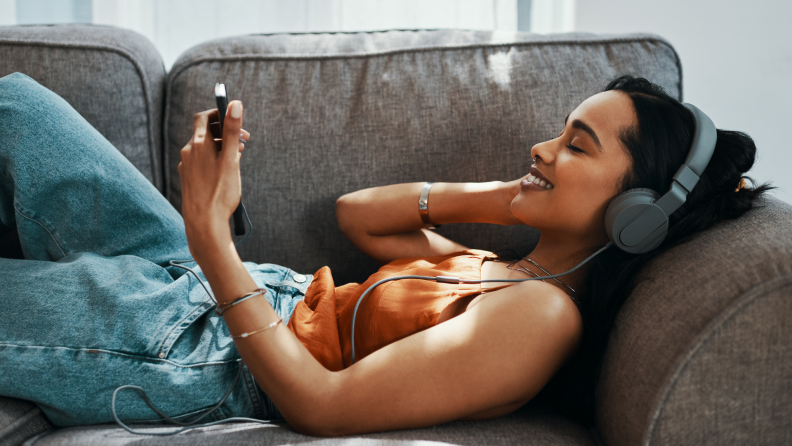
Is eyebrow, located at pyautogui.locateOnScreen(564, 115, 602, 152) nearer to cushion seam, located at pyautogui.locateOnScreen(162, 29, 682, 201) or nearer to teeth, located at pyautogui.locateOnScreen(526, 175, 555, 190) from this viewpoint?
teeth, located at pyautogui.locateOnScreen(526, 175, 555, 190)

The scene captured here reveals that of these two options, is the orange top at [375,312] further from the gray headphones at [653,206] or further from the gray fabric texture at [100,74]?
the gray fabric texture at [100,74]

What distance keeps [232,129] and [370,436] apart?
50 cm

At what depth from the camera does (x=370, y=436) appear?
2.28 feet

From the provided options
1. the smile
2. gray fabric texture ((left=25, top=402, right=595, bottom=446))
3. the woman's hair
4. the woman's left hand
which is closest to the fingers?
the woman's left hand

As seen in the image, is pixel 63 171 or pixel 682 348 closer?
pixel 682 348

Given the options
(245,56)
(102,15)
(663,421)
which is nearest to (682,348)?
(663,421)

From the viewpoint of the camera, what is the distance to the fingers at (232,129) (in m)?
0.68

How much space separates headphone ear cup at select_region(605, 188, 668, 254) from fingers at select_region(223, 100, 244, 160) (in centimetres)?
61

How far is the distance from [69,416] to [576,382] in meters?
0.84

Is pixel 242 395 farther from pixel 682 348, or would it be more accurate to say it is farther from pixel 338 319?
pixel 682 348

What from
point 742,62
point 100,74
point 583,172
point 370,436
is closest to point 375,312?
point 370,436

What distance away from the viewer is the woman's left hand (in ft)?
2.33

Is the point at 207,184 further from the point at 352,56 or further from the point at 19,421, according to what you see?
the point at 352,56

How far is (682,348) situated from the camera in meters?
0.60
